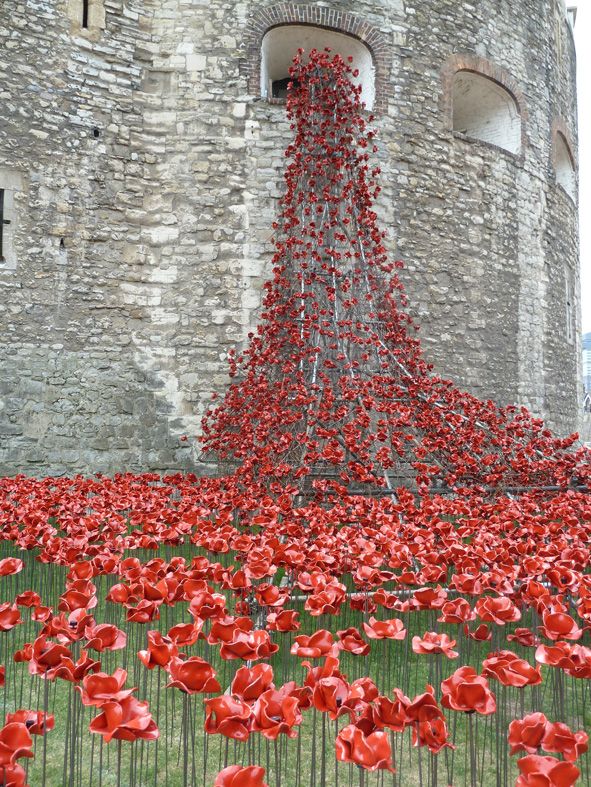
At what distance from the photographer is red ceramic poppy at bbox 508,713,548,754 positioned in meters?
1.25

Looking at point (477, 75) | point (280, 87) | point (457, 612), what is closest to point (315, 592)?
point (457, 612)

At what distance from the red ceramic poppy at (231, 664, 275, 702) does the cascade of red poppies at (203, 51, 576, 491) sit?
3436 millimetres

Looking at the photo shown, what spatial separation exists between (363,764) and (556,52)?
1180cm

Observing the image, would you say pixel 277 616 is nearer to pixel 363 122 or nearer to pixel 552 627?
pixel 552 627

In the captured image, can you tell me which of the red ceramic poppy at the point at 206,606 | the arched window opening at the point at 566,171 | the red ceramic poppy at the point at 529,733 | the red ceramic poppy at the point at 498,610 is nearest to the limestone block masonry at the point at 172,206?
the arched window opening at the point at 566,171

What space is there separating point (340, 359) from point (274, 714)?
195 inches

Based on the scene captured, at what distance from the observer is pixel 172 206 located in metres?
7.44

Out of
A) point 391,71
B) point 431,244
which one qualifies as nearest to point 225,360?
point 431,244

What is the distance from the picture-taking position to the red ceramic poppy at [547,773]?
1090 mm

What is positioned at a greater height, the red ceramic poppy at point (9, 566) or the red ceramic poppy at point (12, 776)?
the red ceramic poppy at point (9, 566)

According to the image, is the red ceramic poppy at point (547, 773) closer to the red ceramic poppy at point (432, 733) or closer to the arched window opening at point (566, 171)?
the red ceramic poppy at point (432, 733)

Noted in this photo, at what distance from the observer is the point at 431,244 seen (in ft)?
27.2

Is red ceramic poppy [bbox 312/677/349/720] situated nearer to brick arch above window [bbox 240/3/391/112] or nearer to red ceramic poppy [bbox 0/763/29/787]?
red ceramic poppy [bbox 0/763/29/787]

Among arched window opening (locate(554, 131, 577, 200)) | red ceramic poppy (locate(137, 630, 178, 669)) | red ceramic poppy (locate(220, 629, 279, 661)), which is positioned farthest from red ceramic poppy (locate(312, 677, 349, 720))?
→ arched window opening (locate(554, 131, 577, 200))
